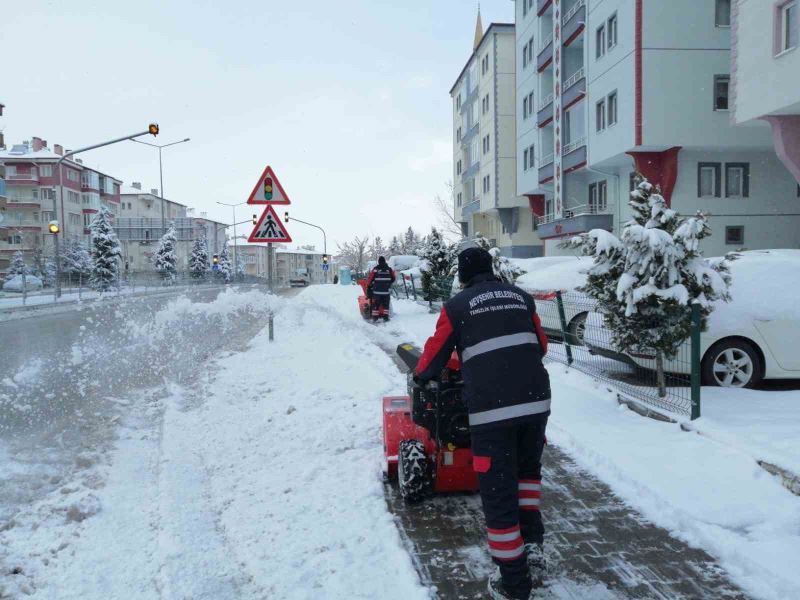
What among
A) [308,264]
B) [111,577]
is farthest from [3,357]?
[308,264]

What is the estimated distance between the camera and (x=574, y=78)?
1112 inches

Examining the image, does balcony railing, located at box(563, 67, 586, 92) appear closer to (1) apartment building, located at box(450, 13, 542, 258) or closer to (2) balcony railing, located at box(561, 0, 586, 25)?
(2) balcony railing, located at box(561, 0, 586, 25)

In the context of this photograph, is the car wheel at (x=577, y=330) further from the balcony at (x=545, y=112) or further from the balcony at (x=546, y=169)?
the balcony at (x=545, y=112)

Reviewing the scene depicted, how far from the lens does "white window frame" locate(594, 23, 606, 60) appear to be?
82.6 ft

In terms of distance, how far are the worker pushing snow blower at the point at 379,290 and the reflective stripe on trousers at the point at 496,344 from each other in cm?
1390

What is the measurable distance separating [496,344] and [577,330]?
21.1ft

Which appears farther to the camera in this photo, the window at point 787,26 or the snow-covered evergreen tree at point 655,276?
the window at point 787,26

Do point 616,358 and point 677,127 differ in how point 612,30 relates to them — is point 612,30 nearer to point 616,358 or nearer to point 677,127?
point 677,127

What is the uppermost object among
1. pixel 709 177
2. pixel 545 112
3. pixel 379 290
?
pixel 545 112

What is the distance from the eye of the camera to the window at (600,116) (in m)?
25.2

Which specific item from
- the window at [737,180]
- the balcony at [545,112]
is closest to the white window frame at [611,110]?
the window at [737,180]

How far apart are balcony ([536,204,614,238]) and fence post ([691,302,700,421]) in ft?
Result: 66.4

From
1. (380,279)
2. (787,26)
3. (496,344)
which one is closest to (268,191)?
(380,279)

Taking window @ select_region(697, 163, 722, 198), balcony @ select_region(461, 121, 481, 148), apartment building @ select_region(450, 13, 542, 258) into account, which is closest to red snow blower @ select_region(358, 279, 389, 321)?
window @ select_region(697, 163, 722, 198)
